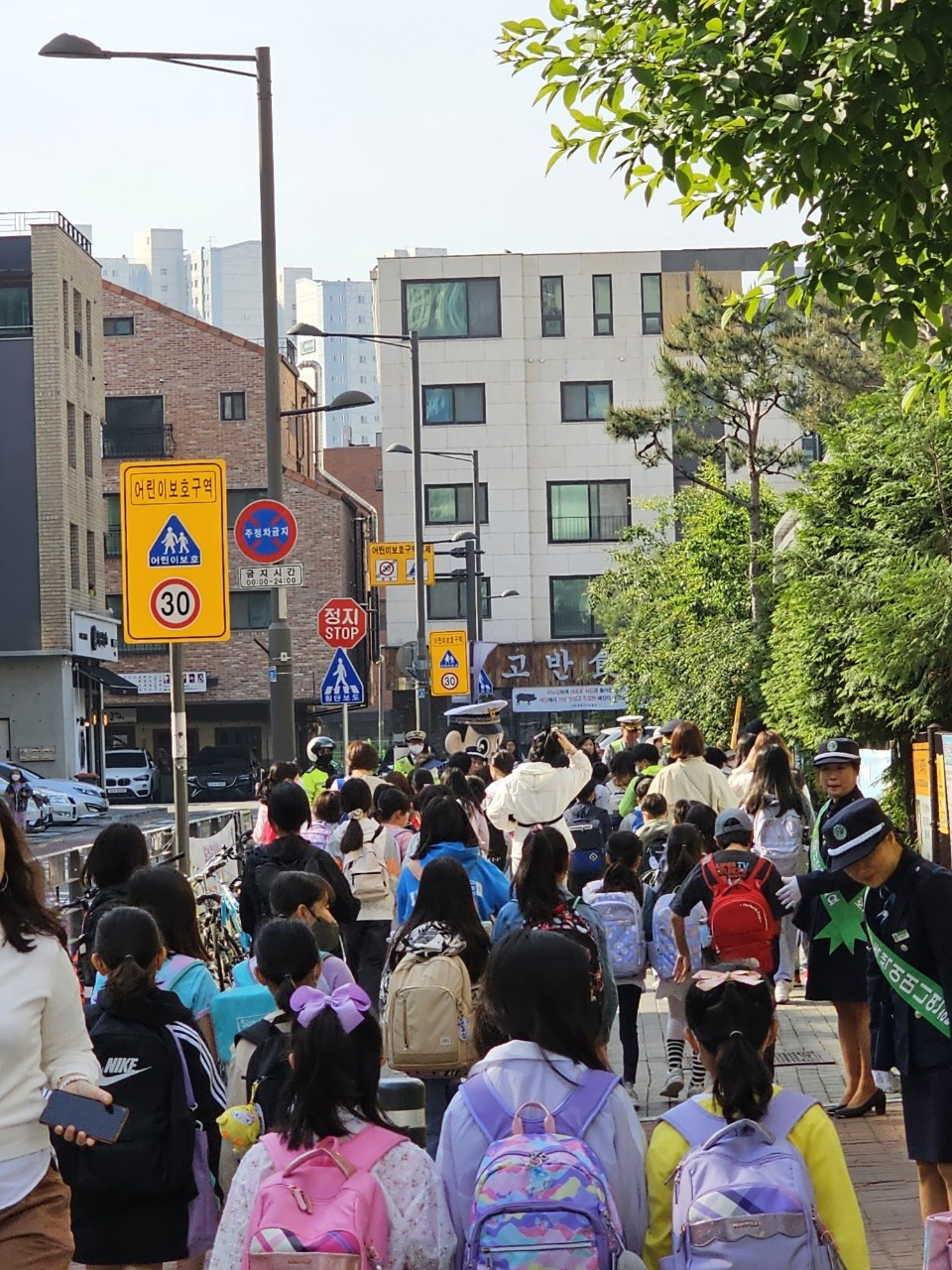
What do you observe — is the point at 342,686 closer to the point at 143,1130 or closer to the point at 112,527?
the point at 143,1130

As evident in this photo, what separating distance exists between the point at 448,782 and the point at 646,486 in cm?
5709

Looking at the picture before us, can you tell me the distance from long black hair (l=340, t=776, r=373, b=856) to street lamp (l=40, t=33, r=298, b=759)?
5182 millimetres

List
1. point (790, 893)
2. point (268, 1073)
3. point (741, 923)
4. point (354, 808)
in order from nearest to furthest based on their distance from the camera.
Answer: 1. point (268, 1073)
2. point (790, 893)
3. point (741, 923)
4. point (354, 808)

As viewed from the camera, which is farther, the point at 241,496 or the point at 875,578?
the point at 241,496

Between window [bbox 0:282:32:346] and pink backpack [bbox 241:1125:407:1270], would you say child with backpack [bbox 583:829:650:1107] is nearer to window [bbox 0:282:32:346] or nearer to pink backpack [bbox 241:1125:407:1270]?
pink backpack [bbox 241:1125:407:1270]

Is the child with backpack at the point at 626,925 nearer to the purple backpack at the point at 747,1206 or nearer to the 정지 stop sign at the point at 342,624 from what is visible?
the purple backpack at the point at 747,1206

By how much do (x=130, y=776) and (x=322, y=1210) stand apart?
187 ft

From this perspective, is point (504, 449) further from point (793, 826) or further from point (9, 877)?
point (9, 877)

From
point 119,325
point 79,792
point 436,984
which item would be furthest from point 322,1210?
point 119,325

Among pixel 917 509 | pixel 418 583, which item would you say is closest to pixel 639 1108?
pixel 917 509

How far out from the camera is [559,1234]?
3928mm

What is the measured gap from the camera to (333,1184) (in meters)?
4.20

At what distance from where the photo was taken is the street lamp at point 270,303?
58.3 ft

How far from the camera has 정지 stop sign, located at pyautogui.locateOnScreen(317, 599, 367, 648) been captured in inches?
894
